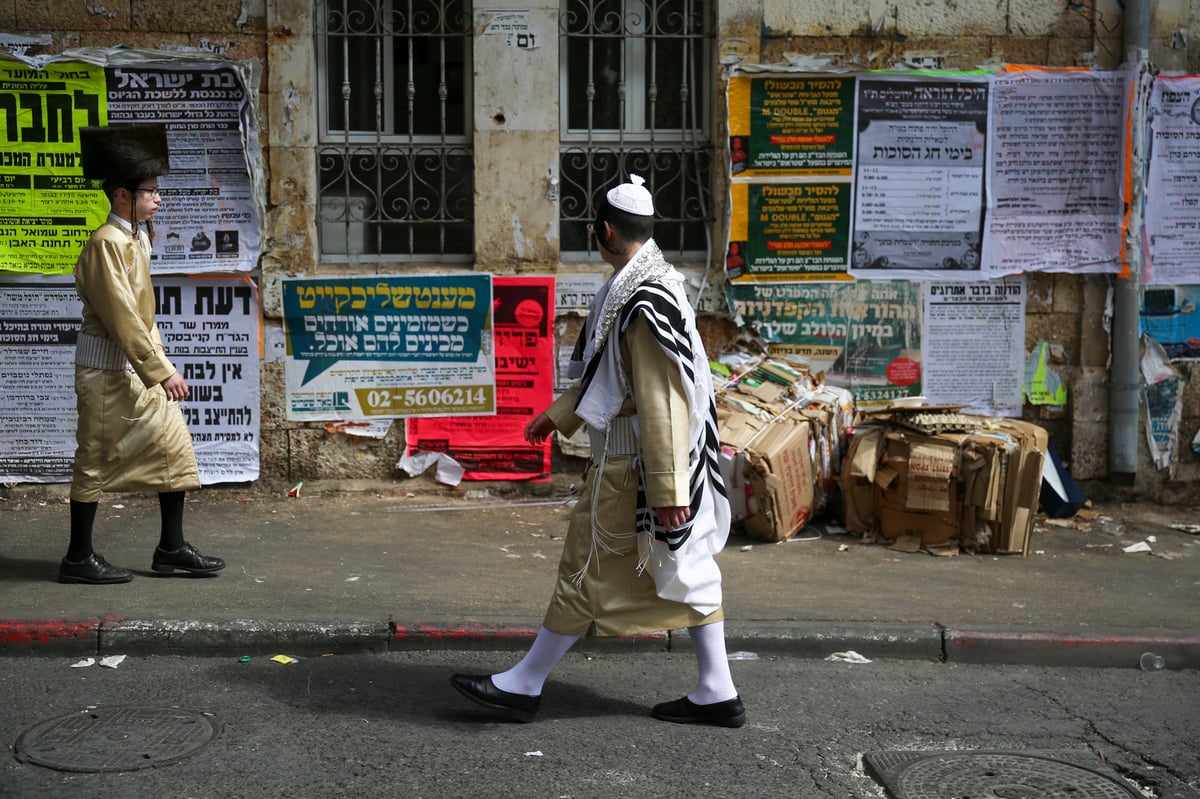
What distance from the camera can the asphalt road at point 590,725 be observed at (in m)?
4.04

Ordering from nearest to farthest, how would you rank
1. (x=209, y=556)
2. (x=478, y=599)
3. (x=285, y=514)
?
(x=478, y=599) → (x=209, y=556) → (x=285, y=514)

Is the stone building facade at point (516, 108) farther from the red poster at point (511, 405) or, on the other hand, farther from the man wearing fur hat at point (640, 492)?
the man wearing fur hat at point (640, 492)

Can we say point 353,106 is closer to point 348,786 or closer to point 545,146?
point 545,146

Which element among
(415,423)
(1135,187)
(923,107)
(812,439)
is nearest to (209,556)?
(415,423)

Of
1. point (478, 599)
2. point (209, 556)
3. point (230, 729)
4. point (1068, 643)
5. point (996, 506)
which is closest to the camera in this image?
point (230, 729)

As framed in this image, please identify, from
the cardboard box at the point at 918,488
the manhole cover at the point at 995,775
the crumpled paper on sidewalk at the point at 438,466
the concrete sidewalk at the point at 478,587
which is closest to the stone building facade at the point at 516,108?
the crumpled paper on sidewalk at the point at 438,466

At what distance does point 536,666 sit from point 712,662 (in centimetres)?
61

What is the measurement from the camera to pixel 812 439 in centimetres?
743

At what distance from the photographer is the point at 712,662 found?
452cm

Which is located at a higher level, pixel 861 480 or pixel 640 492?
pixel 640 492

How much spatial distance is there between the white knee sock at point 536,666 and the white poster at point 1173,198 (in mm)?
4963

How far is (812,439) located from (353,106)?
11.1 feet

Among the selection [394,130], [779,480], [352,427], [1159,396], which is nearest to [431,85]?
[394,130]

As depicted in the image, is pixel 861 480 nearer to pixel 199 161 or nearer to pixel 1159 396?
pixel 1159 396
